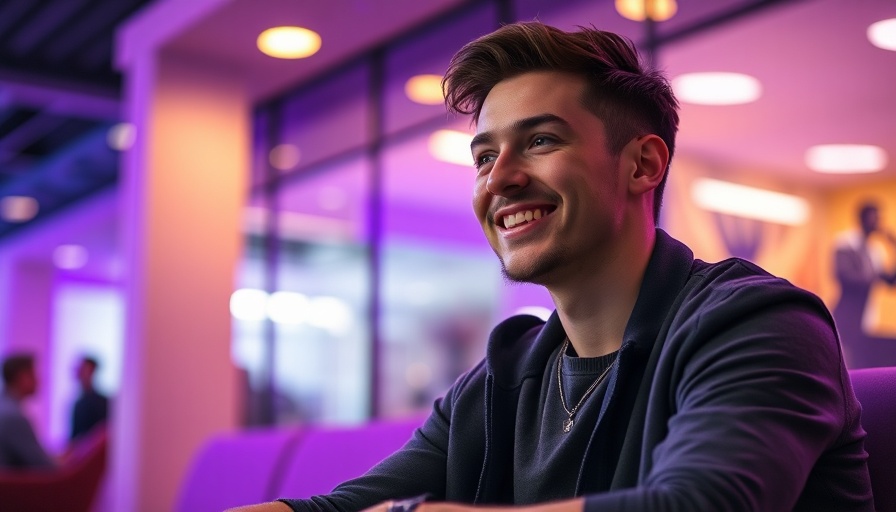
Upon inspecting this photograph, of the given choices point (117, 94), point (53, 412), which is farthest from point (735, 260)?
point (53, 412)

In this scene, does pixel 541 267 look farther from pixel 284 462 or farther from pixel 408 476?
pixel 284 462

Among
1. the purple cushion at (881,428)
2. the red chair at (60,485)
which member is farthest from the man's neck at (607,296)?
the red chair at (60,485)

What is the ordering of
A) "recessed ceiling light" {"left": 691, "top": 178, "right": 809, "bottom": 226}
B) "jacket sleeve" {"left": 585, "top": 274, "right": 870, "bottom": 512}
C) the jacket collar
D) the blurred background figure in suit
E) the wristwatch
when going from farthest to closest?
"recessed ceiling light" {"left": 691, "top": 178, "right": 809, "bottom": 226}
the blurred background figure in suit
the jacket collar
the wristwatch
"jacket sleeve" {"left": 585, "top": 274, "right": 870, "bottom": 512}

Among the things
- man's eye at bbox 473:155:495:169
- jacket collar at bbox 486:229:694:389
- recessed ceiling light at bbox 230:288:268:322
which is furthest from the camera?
recessed ceiling light at bbox 230:288:268:322

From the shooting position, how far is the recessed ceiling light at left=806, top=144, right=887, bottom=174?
432 cm

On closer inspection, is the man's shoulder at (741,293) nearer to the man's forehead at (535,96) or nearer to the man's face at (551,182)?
the man's face at (551,182)

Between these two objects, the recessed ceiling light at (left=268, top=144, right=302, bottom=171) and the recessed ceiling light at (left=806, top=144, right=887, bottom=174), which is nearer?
the recessed ceiling light at (left=806, top=144, right=887, bottom=174)

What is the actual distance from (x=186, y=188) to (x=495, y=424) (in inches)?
177

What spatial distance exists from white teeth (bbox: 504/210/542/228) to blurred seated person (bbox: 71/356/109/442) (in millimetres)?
7478

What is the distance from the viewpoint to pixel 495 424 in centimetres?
165

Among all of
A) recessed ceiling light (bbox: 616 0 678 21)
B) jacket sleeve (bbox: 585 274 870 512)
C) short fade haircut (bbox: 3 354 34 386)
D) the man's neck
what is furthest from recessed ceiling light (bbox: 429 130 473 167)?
jacket sleeve (bbox: 585 274 870 512)

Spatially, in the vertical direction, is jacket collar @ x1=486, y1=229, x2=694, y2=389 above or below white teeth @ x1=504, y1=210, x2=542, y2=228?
below

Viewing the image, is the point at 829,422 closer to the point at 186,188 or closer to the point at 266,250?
the point at 186,188

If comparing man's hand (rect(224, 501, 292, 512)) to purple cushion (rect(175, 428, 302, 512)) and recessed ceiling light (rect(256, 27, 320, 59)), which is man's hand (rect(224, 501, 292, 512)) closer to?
purple cushion (rect(175, 428, 302, 512))
